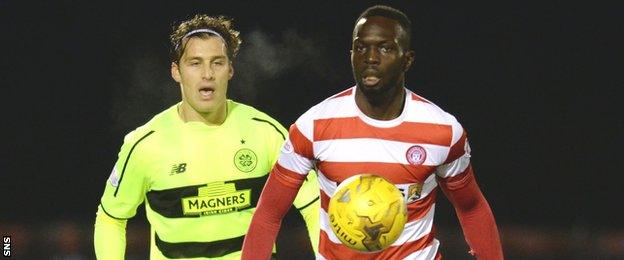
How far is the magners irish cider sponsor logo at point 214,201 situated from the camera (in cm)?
639

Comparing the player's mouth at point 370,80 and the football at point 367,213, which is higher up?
the player's mouth at point 370,80

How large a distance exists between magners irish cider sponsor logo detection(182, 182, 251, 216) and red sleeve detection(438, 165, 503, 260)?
1162 millimetres

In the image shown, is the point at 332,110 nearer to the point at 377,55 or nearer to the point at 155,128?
the point at 377,55

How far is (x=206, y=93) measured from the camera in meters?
6.45

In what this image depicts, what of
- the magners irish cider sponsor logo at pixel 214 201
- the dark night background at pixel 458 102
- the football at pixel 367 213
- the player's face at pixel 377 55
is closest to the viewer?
the football at pixel 367 213

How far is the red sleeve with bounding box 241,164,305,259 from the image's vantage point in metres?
5.82

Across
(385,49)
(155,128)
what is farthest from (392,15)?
(155,128)

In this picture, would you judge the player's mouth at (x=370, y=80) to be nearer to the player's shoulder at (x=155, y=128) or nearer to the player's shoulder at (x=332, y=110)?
the player's shoulder at (x=332, y=110)

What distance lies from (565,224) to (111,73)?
584 centimetres

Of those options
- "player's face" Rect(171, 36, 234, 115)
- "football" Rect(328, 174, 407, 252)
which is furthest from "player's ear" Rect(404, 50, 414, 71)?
"player's face" Rect(171, 36, 234, 115)

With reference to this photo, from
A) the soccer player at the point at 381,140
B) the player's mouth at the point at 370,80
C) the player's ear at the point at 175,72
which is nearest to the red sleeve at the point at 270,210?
the soccer player at the point at 381,140

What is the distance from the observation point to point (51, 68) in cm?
1448

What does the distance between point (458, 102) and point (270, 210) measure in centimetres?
849

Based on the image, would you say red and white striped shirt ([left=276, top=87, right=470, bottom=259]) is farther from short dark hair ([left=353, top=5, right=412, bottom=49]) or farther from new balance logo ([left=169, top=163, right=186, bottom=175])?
new balance logo ([left=169, top=163, right=186, bottom=175])
